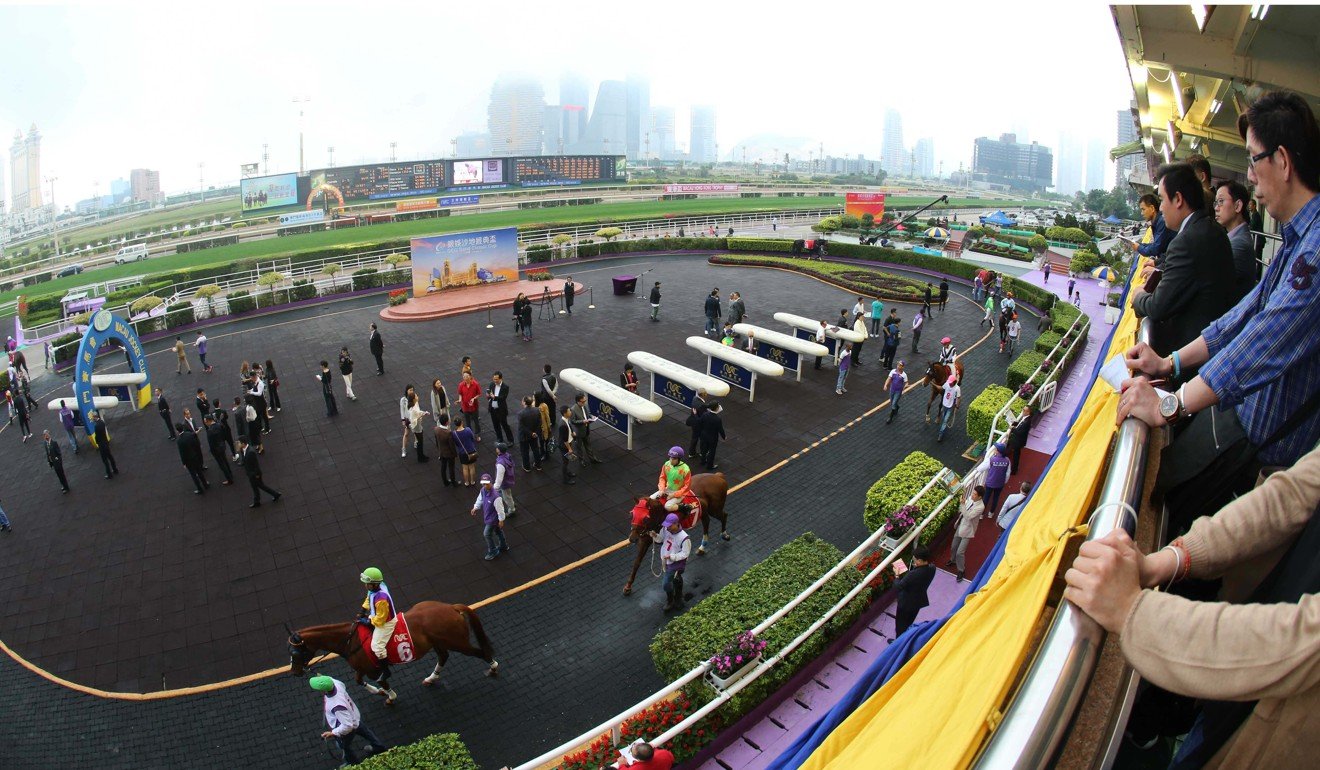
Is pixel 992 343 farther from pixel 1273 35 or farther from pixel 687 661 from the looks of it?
pixel 687 661

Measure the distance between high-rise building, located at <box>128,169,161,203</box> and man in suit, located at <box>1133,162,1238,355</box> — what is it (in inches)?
6373

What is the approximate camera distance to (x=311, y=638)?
299 inches

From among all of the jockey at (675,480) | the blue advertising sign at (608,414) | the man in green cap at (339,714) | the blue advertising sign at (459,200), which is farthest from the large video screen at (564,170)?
the man in green cap at (339,714)

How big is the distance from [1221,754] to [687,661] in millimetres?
6242

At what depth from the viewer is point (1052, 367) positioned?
55.2ft

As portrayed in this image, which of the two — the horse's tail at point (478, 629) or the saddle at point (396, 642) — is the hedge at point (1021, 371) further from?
the saddle at point (396, 642)

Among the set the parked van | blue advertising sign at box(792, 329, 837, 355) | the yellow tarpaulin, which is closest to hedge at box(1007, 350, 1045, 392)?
blue advertising sign at box(792, 329, 837, 355)

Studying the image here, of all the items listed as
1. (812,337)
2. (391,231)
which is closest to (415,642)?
(812,337)

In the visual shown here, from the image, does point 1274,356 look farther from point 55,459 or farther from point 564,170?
point 564,170

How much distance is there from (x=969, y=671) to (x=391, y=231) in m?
63.6

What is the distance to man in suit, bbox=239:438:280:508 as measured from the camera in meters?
12.1

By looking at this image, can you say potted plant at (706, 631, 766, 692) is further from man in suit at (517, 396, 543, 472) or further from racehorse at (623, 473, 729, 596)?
man in suit at (517, 396, 543, 472)

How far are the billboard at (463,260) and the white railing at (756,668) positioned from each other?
23.2m

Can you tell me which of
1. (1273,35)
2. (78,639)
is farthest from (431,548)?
(1273,35)
